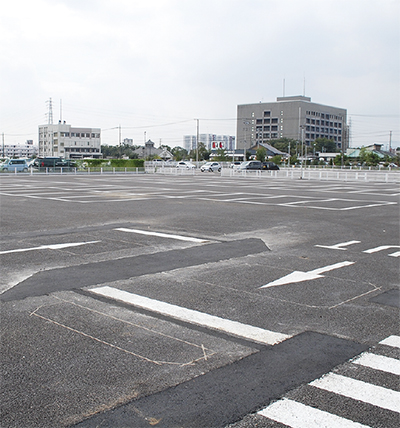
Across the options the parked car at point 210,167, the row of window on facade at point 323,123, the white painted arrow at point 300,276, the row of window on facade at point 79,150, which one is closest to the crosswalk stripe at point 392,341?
the white painted arrow at point 300,276

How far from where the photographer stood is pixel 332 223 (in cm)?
1486

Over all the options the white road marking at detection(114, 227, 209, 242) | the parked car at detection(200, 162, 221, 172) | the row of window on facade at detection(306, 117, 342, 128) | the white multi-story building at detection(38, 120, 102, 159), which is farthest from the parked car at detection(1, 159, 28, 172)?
the row of window on facade at detection(306, 117, 342, 128)

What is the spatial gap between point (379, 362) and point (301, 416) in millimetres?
1378

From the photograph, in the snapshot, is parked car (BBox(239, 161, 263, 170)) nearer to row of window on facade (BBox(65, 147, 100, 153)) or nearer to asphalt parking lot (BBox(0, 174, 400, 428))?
asphalt parking lot (BBox(0, 174, 400, 428))

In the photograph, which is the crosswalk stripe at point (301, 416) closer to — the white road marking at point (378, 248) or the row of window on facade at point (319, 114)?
the white road marking at point (378, 248)

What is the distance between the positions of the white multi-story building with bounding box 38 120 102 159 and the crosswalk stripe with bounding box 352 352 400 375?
145 meters

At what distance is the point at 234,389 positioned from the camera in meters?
4.05

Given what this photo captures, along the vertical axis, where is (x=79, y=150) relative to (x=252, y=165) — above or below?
above

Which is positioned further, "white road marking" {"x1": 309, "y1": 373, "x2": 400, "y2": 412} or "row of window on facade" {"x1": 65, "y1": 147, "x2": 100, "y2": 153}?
"row of window on facade" {"x1": 65, "y1": 147, "x2": 100, "y2": 153}

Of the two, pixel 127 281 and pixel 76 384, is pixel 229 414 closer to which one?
pixel 76 384

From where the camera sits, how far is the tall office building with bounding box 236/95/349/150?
6969 inches

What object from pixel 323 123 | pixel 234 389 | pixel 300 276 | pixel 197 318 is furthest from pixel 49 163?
pixel 323 123

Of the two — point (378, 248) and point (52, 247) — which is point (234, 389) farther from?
point (378, 248)

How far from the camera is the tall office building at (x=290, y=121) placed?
177m
